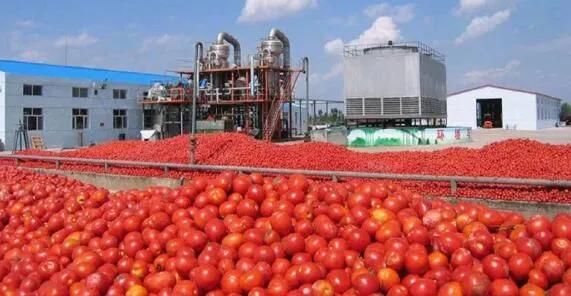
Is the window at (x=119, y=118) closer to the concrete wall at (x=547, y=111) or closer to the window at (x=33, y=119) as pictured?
the window at (x=33, y=119)

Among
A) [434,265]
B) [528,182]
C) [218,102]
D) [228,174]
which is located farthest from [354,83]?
[434,265]

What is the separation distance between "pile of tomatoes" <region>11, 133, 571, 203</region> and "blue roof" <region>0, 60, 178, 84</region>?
2483 centimetres

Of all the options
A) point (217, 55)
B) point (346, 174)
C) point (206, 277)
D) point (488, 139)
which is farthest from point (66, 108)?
point (206, 277)

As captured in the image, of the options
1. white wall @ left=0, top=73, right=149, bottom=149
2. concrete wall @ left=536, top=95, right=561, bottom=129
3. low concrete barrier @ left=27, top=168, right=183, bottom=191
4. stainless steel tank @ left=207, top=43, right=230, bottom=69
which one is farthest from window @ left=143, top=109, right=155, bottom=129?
concrete wall @ left=536, top=95, right=561, bottom=129

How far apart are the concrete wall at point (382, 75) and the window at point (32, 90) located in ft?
73.6

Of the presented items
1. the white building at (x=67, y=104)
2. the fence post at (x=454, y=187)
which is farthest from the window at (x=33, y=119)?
the fence post at (x=454, y=187)

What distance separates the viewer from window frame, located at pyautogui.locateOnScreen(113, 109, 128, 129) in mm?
42906

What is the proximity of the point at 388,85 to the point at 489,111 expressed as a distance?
49620 mm

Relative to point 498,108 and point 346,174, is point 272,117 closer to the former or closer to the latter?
point 346,174

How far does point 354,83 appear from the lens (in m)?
26.4

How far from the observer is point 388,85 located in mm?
25672

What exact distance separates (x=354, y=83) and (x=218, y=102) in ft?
41.4

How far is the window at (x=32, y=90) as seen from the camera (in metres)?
36.1

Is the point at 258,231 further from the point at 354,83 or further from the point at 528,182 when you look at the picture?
the point at 354,83
